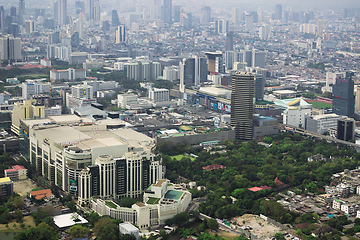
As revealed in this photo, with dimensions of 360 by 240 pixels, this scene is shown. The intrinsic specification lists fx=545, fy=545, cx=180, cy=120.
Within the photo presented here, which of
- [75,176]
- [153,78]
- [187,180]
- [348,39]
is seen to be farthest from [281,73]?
[75,176]

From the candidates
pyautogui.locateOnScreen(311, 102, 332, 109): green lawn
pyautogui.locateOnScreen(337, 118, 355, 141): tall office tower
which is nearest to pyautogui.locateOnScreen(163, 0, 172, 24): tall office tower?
pyautogui.locateOnScreen(311, 102, 332, 109): green lawn

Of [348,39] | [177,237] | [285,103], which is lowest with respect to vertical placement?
[177,237]

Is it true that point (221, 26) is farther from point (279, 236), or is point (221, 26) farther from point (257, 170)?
point (279, 236)

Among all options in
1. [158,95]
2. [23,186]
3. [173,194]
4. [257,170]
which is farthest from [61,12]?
[173,194]

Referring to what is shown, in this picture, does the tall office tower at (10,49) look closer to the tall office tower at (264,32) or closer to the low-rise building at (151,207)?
the low-rise building at (151,207)

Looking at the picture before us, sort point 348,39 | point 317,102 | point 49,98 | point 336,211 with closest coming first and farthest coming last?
point 336,211 < point 49,98 < point 317,102 < point 348,39

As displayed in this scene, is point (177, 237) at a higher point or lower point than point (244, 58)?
lower

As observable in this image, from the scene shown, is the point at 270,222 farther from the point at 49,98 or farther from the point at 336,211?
the point at 49,98
